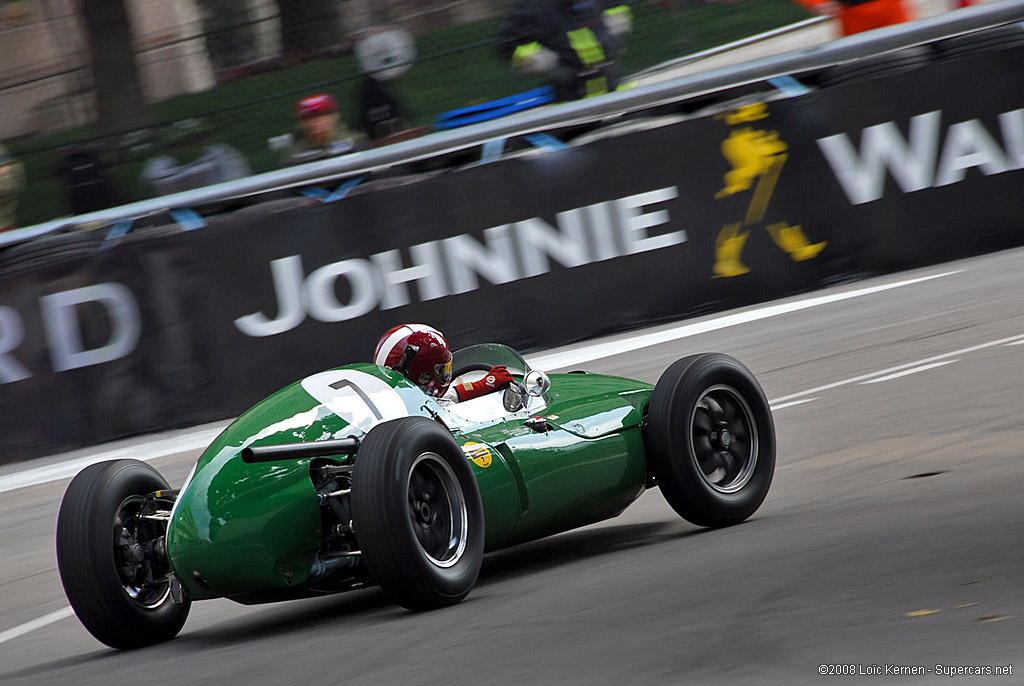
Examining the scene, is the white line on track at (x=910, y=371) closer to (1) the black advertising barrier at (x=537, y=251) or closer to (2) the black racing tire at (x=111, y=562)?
(1) the black advertising barrier at (x=537, y=251)

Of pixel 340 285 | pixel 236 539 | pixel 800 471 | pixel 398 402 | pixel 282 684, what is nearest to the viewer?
pixel 282 684

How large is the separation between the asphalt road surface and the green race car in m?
0.20

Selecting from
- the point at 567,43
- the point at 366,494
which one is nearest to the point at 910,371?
the point at 567,43

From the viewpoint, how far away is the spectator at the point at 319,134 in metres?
13.1

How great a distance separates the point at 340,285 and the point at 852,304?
4.32 metres

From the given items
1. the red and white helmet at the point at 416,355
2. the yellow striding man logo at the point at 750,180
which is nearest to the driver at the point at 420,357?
the red and white helmet at the point at 416,355

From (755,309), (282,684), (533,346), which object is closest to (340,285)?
(533,346)

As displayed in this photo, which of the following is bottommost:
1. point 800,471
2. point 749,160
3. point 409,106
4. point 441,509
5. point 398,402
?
point 800,471

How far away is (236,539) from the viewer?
16.8ft

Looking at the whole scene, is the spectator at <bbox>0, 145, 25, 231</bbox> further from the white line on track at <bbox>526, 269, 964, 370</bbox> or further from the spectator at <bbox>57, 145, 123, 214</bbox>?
the white line on track at <bbox>526, 269, 964, 370</bbox>

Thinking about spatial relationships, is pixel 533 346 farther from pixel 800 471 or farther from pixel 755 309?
pixel 800 471

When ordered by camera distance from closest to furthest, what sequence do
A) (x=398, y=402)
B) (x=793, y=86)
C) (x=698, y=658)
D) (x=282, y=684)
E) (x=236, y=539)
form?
(x=698, y=658)
(x=282, y=684)
(x=236, y=539)
(x=398, y=402)
(x=793, y=86)

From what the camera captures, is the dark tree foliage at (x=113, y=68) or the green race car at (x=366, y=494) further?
the dark tree foliage at (x=113, y=68)

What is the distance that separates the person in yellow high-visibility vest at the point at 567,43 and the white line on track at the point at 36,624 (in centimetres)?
Result: 787
